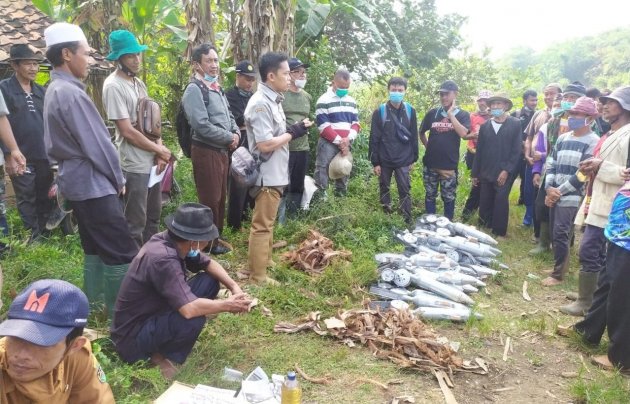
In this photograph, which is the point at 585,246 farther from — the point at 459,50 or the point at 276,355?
the point at 459,50

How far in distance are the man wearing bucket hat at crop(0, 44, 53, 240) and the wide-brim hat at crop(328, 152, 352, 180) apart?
11.5ft

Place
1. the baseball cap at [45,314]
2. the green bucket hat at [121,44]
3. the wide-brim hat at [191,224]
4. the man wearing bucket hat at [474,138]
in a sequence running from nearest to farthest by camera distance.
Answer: the baseball cap at [45,314] → the wide-brim hat at [191,224] → the green bucket hat at [121,44] → the man wearing bucket hat at [474,138]

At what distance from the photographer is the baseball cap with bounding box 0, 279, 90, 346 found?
1846mm

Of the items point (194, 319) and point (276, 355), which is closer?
point (194, 319)

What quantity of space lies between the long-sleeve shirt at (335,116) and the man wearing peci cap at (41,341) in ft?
16.8

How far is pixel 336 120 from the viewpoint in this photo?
6.85 meters

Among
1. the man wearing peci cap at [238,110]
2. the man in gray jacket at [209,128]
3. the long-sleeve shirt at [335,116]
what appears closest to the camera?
the man in gray jacket at [209,128]

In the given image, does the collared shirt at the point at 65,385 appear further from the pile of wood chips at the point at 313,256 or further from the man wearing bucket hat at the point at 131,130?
the pile of wood chips at the point at 313,256

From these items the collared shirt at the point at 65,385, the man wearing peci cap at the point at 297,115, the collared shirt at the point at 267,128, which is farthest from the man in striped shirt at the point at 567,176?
the collared shirt at the point at 65,385

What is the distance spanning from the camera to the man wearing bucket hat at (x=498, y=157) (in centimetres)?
719

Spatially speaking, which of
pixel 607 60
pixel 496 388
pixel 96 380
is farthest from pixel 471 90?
pixel 607 60

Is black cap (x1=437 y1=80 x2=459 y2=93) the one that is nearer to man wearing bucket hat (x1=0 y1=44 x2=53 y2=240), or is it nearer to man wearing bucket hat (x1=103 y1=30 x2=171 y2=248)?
man wearing bucket hat (x1=103 y1=30 x2=171 y2=248)

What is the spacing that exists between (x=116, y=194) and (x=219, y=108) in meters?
1.89

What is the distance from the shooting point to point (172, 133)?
30.7 ft
